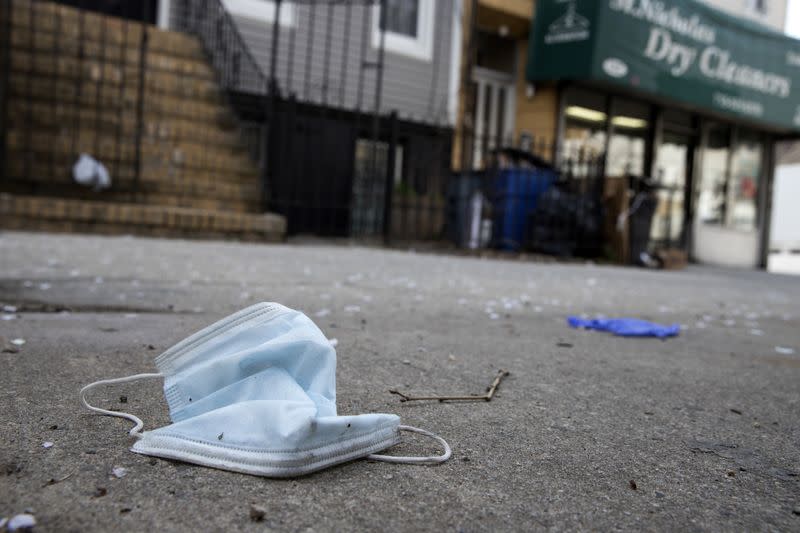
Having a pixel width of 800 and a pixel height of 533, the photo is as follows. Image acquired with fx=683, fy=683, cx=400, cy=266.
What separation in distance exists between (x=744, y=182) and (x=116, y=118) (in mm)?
15205

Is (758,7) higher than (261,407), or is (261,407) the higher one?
(758,7)

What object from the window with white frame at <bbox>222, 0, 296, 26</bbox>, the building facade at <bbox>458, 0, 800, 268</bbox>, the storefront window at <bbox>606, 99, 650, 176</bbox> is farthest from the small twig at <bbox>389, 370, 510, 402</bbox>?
the storefront window at <bbox>606, 99, 650, 176</bbox>

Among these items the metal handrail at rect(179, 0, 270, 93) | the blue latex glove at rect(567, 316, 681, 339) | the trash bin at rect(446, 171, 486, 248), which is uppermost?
the metal handrail at rect(179, 0, 270, 93)

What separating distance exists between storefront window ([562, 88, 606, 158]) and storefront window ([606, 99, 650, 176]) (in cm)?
31

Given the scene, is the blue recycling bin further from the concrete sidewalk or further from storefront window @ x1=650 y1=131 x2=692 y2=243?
storefront window @ x1=650 y1=131 x2=692 y2=243

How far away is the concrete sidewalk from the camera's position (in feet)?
4.02

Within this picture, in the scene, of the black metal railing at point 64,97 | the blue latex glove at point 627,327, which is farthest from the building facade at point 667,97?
the blue latex glove at point 627,327

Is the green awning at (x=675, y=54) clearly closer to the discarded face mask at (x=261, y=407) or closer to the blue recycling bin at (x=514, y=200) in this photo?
the blue recycling bin at (x=514, y=200)

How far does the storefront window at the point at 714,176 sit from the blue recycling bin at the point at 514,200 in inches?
327

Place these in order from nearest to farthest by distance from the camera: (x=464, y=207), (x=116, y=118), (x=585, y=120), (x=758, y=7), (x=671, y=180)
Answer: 1. (x=116, y=118)
2. (x=464, y=207)
3. (x=585, y=120)
4. (x=671, y=180)
5. (x=758, y=7)

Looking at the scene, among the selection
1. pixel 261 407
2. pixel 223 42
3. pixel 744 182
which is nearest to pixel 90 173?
pixel 223 42

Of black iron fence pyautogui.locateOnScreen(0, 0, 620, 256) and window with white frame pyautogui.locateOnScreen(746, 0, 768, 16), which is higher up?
window with white frame pyautogui.locateOnScreen(746, 0, 768, 16)

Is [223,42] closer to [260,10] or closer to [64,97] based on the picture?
[260,10]

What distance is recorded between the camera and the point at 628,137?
573 inches
